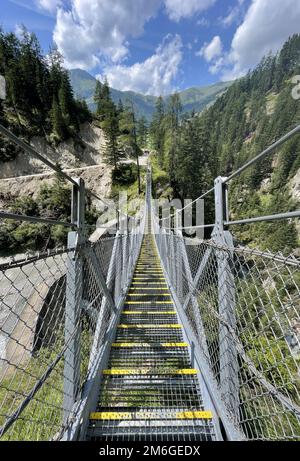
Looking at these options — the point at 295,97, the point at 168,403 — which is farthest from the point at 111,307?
the point at 295,97

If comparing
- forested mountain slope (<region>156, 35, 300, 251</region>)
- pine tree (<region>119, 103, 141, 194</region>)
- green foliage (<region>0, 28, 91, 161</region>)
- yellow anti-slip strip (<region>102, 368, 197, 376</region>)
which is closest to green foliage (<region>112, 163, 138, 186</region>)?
pine tree (<region>119, 103, 141, 194</region>)

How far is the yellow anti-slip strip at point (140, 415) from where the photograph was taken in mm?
1457

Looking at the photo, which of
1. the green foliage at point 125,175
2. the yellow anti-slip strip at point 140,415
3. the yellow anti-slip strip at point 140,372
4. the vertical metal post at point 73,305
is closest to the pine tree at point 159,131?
the green foliage at point 125,175

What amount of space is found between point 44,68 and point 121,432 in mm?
40821

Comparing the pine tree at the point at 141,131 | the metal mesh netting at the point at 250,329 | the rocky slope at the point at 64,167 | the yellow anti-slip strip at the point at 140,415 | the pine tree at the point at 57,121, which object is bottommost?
the yellow anti-slip strip at the point at 140,415

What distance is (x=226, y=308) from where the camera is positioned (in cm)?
132

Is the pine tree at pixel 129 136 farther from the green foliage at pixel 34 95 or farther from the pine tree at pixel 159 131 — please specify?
the green foliage at pixel 34 95

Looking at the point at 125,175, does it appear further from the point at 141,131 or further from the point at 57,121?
the point at 141,131

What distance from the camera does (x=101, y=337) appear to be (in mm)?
1996

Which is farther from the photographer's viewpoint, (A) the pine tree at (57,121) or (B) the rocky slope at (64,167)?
(A) the pine tree at (57,121)

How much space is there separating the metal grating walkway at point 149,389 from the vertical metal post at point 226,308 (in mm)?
353

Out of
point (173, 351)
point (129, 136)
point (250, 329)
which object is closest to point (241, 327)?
point (250, 329)

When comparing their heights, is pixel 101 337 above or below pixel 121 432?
above

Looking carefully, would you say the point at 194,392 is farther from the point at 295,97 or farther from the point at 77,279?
the point at 295,97
